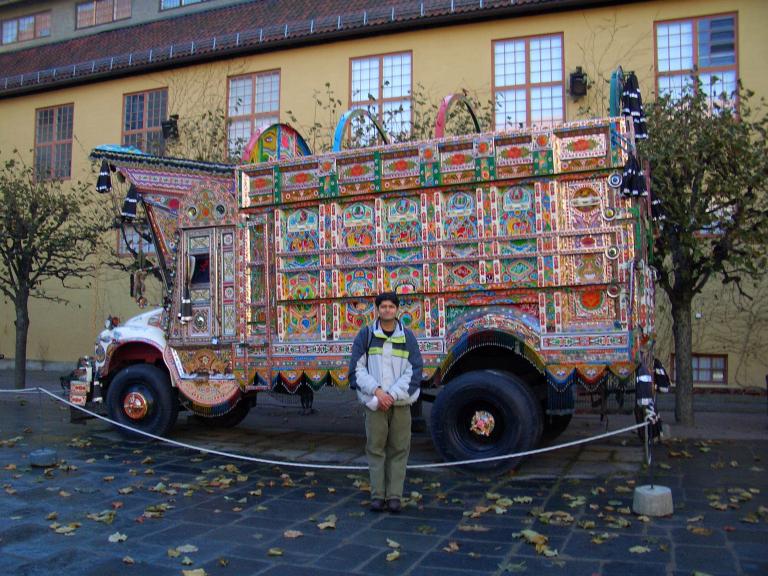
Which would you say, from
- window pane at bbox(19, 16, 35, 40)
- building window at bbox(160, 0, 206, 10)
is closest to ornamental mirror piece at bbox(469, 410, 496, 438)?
building window at bbox(160, 0, 206, 10)

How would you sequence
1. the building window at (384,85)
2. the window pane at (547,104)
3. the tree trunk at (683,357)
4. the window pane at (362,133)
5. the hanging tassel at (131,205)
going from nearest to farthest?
the hanging tassel at (131,205)
the tree trunk at (683,357)
the window pane at (362,133)
the window pane at (547,104)
the building window at (384,85)

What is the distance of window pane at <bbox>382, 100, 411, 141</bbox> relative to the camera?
14728 mm

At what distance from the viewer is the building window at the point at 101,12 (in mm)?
21062

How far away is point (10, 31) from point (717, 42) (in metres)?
21.0

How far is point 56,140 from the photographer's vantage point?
19656mm

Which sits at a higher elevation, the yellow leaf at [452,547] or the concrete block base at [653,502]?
the concrete block base at [653,502]

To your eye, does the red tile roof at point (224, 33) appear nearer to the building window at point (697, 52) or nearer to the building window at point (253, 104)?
the building window at point (253, 104)

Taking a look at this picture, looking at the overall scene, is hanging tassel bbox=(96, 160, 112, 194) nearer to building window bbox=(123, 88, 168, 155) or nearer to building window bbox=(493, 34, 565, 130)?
building window bbox=(493, 34, 565, 130)

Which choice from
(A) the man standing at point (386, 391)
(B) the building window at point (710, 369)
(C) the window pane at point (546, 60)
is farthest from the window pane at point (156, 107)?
(A) the man standing at point (386, 391)

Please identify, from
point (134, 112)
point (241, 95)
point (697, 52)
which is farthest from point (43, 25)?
point (697, 52)

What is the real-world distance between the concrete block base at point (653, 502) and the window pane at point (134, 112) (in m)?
16.5

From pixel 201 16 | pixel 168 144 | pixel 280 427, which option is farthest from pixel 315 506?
pixel 201 16

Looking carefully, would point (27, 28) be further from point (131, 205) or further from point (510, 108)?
point (131, 205)

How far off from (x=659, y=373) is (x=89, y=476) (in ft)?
18.6
